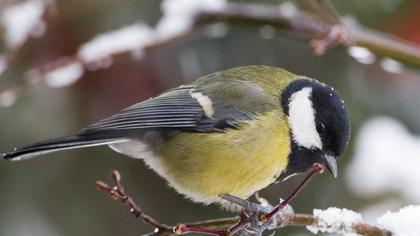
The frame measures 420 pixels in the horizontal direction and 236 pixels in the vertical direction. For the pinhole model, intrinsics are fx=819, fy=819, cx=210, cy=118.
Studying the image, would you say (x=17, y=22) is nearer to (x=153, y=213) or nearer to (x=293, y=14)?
(x=293, y=14)

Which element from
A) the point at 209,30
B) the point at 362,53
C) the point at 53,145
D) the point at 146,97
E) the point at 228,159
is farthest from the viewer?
the point at 146,97

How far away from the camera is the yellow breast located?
6.94ft

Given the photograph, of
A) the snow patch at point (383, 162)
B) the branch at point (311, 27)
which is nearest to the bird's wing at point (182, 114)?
the branch at point (311, 27)

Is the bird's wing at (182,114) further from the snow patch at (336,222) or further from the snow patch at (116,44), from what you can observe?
the snow patch at (336,222)

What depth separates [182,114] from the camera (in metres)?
2.22

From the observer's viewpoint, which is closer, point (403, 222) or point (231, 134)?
point (403, 222)

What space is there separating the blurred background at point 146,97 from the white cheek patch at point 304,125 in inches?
27.5

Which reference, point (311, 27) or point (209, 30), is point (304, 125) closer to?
point (311, 27)

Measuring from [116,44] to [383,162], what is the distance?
1166 millimetres

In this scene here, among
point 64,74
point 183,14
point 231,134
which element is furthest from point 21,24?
point 231,134

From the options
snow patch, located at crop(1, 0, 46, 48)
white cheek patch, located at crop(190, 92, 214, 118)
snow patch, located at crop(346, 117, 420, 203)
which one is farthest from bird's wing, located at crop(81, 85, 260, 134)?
snow patch, located at crop(346, 117, 420, 203)

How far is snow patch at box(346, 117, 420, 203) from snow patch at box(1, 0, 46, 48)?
4.10ft

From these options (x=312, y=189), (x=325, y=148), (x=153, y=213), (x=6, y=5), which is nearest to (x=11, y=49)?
(x=6, y=5)

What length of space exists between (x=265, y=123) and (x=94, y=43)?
547mm
